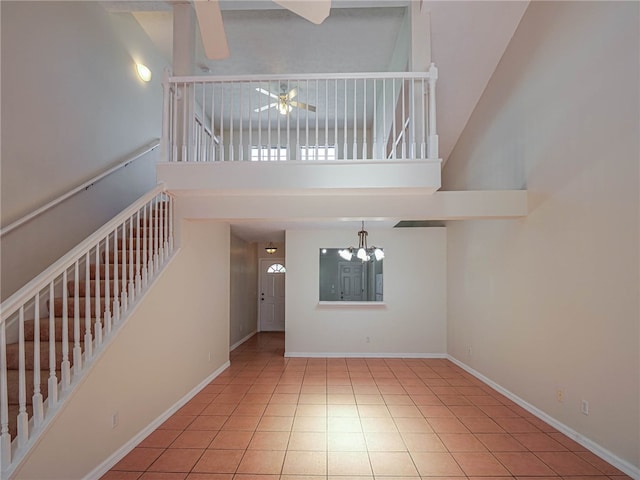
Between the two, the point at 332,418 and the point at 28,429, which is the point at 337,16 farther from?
the point at 28,429

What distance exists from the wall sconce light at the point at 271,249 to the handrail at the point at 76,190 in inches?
171

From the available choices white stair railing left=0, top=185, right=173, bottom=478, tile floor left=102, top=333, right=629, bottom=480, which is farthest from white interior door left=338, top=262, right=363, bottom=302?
white stair railing left=0, top=185, right=173, bottom=478

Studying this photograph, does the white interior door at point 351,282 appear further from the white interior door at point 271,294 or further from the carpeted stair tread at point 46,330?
the carpeted stair tread at point 46,330

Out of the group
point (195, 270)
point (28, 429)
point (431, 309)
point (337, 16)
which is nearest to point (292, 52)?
point (337, 16)

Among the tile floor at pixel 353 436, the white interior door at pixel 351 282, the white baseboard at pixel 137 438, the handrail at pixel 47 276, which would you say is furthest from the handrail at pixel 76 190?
the white interior door at pixel 351 282

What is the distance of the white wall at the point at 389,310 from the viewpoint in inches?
265

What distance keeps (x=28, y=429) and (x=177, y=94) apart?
3145 millimetres

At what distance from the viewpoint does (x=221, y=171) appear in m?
3.62

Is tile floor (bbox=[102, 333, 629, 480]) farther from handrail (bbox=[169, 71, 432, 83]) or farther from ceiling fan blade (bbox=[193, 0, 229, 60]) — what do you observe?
handrail (bbox=[169, 71, 432, 83])

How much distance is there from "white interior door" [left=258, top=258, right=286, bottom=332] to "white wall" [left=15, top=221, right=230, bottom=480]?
428 centimetres

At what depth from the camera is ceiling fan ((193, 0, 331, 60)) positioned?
2.42 metres

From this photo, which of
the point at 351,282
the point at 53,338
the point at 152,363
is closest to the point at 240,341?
the point at 351,282

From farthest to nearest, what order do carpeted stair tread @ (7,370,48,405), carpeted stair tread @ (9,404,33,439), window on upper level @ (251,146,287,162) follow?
1. window on upper level @ (251,146,287,162)
2. carpeted stair tread @ (7,370,48,405)
3. carpeted stair tread @ (9,404,33,439)

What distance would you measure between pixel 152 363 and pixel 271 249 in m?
6.35
